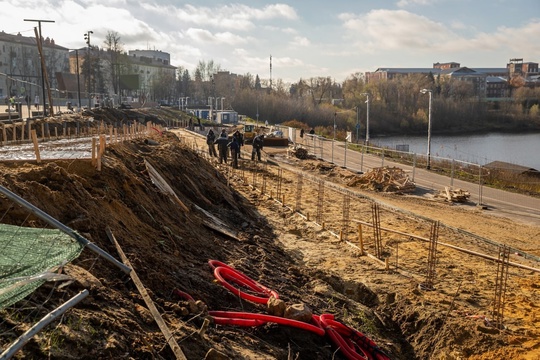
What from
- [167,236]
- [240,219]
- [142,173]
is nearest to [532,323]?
[167,236]

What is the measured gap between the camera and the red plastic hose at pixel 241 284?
24.8ft

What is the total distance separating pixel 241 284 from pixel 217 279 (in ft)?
1.55

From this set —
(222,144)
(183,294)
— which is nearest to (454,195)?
(222,144)

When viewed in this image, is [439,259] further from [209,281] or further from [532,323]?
[209,281]

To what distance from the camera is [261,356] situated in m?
5.94

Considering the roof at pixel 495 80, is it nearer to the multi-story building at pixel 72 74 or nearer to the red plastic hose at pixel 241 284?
the multi-story building at pixel 72 74

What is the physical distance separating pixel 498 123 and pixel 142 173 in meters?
96.4

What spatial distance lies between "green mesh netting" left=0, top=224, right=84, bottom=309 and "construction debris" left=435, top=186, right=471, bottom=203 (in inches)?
757

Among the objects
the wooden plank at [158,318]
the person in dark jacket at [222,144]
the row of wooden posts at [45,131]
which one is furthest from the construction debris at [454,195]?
the wooden plank at [158,318]

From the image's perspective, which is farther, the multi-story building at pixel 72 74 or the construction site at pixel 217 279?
the multi-story building at pixel 72 74

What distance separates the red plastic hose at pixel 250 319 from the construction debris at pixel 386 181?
17754 millimetres

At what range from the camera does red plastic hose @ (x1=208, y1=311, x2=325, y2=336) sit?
6.55 meters

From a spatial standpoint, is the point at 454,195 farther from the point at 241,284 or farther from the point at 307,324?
the point at 307,324

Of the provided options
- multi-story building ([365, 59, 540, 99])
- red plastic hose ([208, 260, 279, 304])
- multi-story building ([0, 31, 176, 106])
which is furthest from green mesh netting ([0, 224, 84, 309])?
multi-story building ([365, 59, 540, 99])
